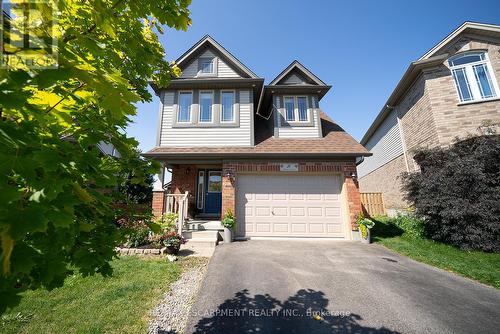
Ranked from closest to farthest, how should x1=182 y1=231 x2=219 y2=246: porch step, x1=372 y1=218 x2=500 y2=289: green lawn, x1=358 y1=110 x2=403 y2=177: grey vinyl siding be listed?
1. x1=372 y1=218 x2=500 y2=289: green lawn
2. x1=182 y1=231 x2=219 y2=246: porch step
3. x1=358 y1=110 x2=403 y2=177: grey vinyl siding

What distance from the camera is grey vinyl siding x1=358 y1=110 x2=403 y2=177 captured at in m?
13.9

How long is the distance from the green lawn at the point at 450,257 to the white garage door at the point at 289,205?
87.1 inches

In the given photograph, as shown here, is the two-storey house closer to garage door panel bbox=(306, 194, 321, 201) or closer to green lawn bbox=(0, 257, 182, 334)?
garage door panel bbox=(306, 194, 321, 201)

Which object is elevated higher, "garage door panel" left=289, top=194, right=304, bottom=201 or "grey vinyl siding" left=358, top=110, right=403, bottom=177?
"grey vinyl siding" left=358, top=110, right=403, bottom=177

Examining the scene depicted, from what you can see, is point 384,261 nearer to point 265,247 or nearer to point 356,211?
point 356,211

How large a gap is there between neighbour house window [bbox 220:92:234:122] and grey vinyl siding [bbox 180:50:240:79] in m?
1.18

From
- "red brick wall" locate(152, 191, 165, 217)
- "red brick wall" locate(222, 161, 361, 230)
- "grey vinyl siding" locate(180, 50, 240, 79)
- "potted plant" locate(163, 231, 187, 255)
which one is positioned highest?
"grey vinyl siding" locate(180, 50, 240, 79)

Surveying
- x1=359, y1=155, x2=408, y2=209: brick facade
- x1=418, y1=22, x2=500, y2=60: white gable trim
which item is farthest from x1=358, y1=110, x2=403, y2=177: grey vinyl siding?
x1=418, y1=22, x2=500, y2=60: white gable trim

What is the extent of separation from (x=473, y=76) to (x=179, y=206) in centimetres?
1535

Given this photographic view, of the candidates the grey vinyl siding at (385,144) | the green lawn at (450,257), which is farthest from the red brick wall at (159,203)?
the grey vinyl siding at (385,144)

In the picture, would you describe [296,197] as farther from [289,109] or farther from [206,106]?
[206,106]

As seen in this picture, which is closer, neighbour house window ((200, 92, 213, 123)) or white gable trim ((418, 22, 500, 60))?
white gable trim ((418, 22, 500, 60))

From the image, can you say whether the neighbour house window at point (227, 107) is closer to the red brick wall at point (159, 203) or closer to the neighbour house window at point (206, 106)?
the neighbour house window at point (206, 106)

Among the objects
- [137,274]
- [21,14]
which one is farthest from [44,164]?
[137,274]
